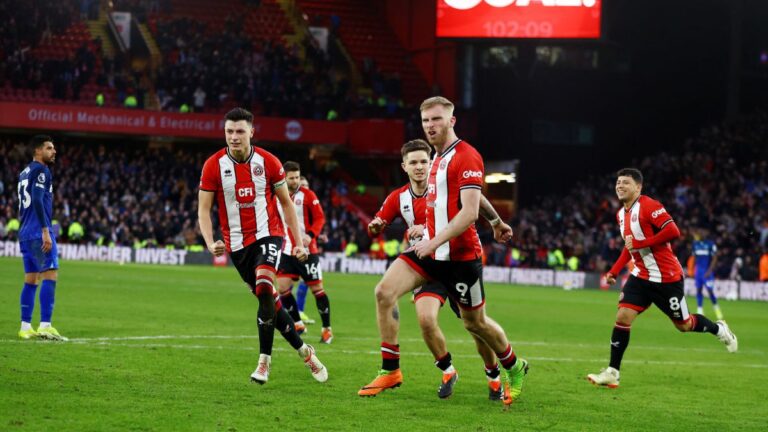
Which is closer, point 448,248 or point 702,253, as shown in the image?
point 448,248

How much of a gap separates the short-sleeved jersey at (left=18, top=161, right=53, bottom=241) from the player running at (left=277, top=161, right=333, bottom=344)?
3388 millimetres

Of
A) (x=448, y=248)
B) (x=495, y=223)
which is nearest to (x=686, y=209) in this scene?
(x=495, y=223)

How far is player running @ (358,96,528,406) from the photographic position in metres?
9.08

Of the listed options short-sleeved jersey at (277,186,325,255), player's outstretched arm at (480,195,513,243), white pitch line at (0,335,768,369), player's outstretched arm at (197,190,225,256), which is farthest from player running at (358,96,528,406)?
short-sleeved jersey at (277,186,325,255)

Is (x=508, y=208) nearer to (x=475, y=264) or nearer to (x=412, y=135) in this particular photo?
(x=412, y=135)

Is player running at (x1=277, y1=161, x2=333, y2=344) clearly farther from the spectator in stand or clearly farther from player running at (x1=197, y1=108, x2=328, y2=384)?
the spectator in stand

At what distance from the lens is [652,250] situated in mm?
12328

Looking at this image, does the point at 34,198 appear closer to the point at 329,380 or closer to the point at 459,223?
the point at 329,380

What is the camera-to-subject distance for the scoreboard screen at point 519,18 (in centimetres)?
4253

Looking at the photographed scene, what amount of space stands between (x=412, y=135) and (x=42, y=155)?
36.3m

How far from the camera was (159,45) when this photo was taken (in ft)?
158

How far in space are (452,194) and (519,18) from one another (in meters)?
35.1

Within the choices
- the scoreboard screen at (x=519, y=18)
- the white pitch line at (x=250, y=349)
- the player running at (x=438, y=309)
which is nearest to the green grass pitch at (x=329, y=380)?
the white pitch line at (x=250, y=349)

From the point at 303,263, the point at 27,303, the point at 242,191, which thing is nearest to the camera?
the point at 242,191
